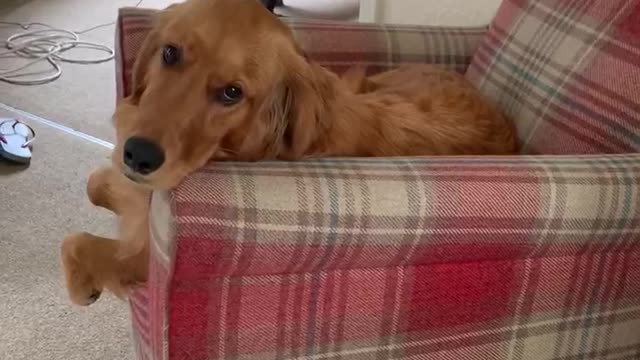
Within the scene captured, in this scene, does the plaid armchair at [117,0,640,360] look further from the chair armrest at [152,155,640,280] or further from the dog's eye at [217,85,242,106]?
the dog's eye at [217,85,242,106]

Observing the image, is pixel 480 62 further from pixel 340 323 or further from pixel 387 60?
pixel 340 323

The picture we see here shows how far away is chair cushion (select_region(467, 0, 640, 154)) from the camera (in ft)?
5.33

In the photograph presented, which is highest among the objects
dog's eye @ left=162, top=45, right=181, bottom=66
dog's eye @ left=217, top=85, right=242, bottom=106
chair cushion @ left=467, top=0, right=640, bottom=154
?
dog's eye @ left=162, top=45, right=181, bottom=66

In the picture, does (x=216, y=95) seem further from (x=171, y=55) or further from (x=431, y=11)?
(x=431, y=11)

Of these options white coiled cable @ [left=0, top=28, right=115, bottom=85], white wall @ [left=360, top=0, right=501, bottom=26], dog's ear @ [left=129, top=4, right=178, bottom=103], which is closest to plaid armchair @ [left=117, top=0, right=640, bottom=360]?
dog's ear @ [left=129, top=4, right=178, bottom=103]

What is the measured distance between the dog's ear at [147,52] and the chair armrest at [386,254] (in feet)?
0.99

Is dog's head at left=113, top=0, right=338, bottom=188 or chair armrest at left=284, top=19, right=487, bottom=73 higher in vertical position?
dog's head at left=113, top=0, right=338, bottom=188

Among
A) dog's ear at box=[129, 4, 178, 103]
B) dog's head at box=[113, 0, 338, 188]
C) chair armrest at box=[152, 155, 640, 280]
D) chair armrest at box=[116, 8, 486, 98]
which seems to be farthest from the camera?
chair armrest at box=[116, 8, 486, 98]

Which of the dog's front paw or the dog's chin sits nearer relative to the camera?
the dog's chin

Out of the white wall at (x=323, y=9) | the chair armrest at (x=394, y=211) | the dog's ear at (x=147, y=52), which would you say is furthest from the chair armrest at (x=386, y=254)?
the white wall at (x=323, y=9)

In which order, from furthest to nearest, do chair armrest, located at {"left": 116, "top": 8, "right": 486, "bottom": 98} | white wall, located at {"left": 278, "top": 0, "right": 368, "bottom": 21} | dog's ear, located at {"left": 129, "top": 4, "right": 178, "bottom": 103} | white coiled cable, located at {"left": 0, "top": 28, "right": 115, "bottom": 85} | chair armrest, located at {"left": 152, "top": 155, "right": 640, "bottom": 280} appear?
1. white wall, located at {"left": 278, "top": 0, "right": 368, "bottom": 21}
2. white coiled cable, located at {"left": 0, "top": 28, "right": 115, "bottom": 85}
3. chair armrest, located at {"left": 116, "top": 8, "right": 486, "bottom": 98}
4. dog's ear, located at {"left": 129, "top": 4, "right": 178, "bottom": 103}
5. chair armrest, located at {"left": 152, "top": 155, "right": 640, "bottom": 280}

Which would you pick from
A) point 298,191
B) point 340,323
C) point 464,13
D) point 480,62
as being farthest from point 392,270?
point 464,13

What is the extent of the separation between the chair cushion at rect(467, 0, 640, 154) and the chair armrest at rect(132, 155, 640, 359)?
26 cm

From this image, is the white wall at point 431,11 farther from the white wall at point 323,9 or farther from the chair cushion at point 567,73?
the white wall at point 323,9
